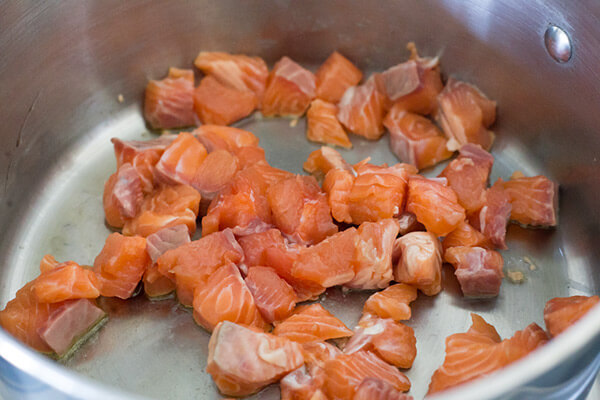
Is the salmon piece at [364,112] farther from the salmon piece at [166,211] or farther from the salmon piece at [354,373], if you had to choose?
the salmon piece at [354,373]

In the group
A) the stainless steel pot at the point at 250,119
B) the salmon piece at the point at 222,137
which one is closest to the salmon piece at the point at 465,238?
the stainless steel pot at the point at 250,119

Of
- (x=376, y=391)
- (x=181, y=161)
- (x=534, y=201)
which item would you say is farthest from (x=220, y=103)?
(x=376, y=391)

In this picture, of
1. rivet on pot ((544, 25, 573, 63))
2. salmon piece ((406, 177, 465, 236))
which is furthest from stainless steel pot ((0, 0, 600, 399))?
salmon piece ((406, 177, 465, 236))

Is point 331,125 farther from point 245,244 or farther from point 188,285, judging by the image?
point 188,285

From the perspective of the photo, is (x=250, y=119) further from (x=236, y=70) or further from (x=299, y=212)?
(x=299, y=212)

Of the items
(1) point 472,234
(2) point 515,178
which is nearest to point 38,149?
(1) point 472,234

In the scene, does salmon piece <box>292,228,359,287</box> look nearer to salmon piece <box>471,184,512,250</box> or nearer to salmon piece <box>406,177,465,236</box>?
salmon piece <box>406,177,465,236</box>

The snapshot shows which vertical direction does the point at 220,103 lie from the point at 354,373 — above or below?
above
